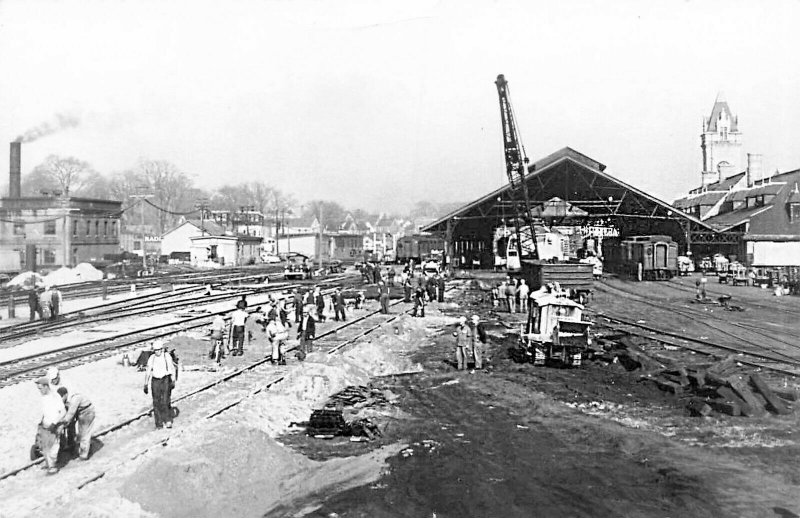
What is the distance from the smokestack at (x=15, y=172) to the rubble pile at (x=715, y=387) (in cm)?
2003

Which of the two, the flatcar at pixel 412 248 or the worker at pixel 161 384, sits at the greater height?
the flatcar at pixel 412 248

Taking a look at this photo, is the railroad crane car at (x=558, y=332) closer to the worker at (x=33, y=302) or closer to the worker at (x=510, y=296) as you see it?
the worker at (x=510, y=296)

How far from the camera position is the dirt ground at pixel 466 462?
926 cm

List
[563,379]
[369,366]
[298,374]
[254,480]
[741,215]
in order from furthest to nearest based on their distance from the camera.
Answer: [741,215] < [369,366] < [563,379] < [298,374] < [254,480]

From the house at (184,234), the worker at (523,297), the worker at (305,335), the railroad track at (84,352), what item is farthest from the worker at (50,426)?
the house at (184,234)

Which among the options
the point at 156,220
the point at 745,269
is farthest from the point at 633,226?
the point at 156,220

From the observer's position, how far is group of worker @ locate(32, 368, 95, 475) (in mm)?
10016

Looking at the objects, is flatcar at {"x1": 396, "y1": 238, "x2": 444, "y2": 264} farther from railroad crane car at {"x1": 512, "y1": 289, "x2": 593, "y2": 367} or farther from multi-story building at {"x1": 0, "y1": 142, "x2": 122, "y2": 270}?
railroad crane car at {"x1": 512, "y1": 289, "x2": 593, "y2": 367}

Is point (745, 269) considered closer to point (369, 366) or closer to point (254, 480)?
point (369, 366)

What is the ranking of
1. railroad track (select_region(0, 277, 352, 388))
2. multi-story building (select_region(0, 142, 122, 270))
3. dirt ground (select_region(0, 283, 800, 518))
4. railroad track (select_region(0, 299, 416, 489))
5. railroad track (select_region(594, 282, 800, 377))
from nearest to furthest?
1. dirt ground (select_region(0, 283, 800, 518))
2. railroad track (select_region(0, 299, 416, 489))
3. railroad track (select_region(0, 277, 352, 388))
4. railroad track (select_region(594, 282, 800, 377))
5. multi-story building (select_region(0, 142, 122, 270))

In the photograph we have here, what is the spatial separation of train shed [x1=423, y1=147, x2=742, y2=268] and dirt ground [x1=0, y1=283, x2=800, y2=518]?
105 ft

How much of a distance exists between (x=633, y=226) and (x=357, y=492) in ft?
174

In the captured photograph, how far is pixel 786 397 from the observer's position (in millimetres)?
14797

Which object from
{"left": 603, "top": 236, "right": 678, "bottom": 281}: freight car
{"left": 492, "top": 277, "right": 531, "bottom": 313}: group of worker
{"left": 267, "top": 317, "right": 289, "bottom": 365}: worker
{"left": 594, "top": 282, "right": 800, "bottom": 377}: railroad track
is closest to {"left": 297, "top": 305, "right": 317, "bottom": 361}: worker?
{"left": 267, "top": 317, "right": 289, "bottom": 365}: worker
